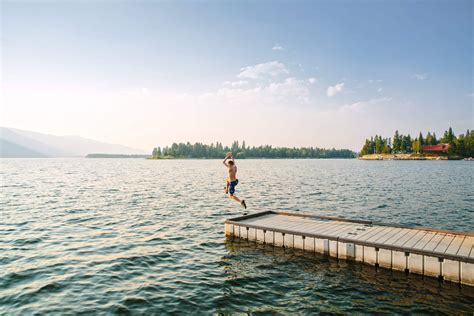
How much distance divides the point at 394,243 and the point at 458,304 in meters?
3.61

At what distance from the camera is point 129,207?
31531 millimetres

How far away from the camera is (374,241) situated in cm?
1460

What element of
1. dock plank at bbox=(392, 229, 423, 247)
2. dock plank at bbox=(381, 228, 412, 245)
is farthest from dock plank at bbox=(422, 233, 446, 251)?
dock plank at bbox=(381, 228, 412, 245)

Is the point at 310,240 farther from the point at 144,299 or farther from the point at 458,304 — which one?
the point at 144,299

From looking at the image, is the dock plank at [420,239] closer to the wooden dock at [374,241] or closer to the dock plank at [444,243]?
the wooden dock at [374,241]

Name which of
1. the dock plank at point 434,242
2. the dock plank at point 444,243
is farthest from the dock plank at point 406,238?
the dock plank at point 444,243

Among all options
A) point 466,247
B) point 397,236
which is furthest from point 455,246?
point 397,236

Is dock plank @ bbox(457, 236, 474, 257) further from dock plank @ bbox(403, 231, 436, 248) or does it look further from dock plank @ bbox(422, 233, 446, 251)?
dock plank @ bbox(403, 231, 436, 248)

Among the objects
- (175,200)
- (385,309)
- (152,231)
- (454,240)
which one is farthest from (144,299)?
(175,200)

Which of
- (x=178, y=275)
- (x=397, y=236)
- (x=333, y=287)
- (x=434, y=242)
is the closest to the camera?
(x=333, y=287)

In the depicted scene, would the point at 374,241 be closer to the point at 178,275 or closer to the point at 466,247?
the point at 466,247

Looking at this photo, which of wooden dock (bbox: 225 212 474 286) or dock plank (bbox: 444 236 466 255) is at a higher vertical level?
dock plank (bbox: 444 236 466 255)

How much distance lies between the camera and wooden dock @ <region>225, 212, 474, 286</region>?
1248cm

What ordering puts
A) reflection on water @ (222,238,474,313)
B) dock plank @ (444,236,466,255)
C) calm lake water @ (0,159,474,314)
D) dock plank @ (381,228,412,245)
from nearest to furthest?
reflection on water @ (222,238,474,313), calm lake water @ (0,159,474,314), dock plank @ (444,236,466,255), dock plank @ (381,228,412,245)
